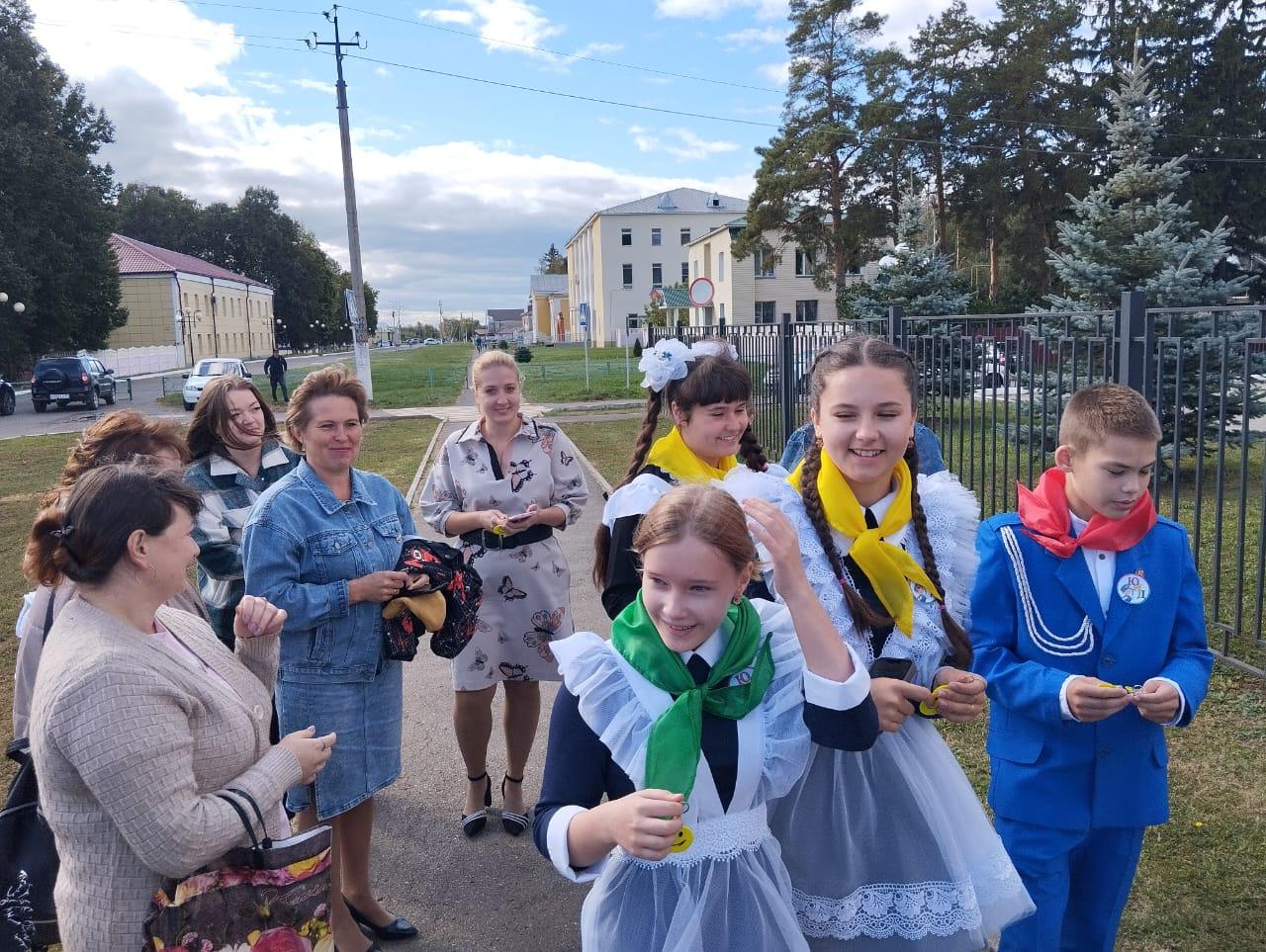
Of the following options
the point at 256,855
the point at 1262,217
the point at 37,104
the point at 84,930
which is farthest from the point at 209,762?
the point at 37,104

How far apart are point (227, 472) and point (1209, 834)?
4.25 m

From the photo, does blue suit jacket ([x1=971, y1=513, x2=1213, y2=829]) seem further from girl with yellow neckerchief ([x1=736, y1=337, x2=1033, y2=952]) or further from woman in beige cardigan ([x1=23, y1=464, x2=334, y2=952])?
woman in beige cardigan ([x1=23, y1=464, x2=334, y2=952])

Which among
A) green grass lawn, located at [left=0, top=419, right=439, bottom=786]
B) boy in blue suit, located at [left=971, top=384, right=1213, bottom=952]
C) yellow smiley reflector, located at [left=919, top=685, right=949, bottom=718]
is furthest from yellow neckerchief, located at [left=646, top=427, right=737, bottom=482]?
green grass lawn, located at [left=0, top=419, right=439, bottom=786]

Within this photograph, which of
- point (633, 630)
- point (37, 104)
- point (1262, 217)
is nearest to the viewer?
point (633, 630)

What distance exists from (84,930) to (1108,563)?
258 centimetres

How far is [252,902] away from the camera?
1966 mm

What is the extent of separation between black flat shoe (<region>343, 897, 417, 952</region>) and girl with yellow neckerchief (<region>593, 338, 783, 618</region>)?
1.45 meters

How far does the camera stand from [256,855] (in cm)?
198

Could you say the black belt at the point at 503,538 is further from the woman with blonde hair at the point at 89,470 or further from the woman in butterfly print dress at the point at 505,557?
the woman with blonde hair at the point at 89,470

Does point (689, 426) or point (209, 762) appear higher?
point (689, 426)

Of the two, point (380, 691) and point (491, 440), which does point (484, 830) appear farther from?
point (491, 440)

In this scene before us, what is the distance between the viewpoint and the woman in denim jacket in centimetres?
296

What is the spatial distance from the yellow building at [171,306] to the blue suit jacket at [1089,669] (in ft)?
209

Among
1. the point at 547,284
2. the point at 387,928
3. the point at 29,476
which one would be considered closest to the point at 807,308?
the point at 29,476
